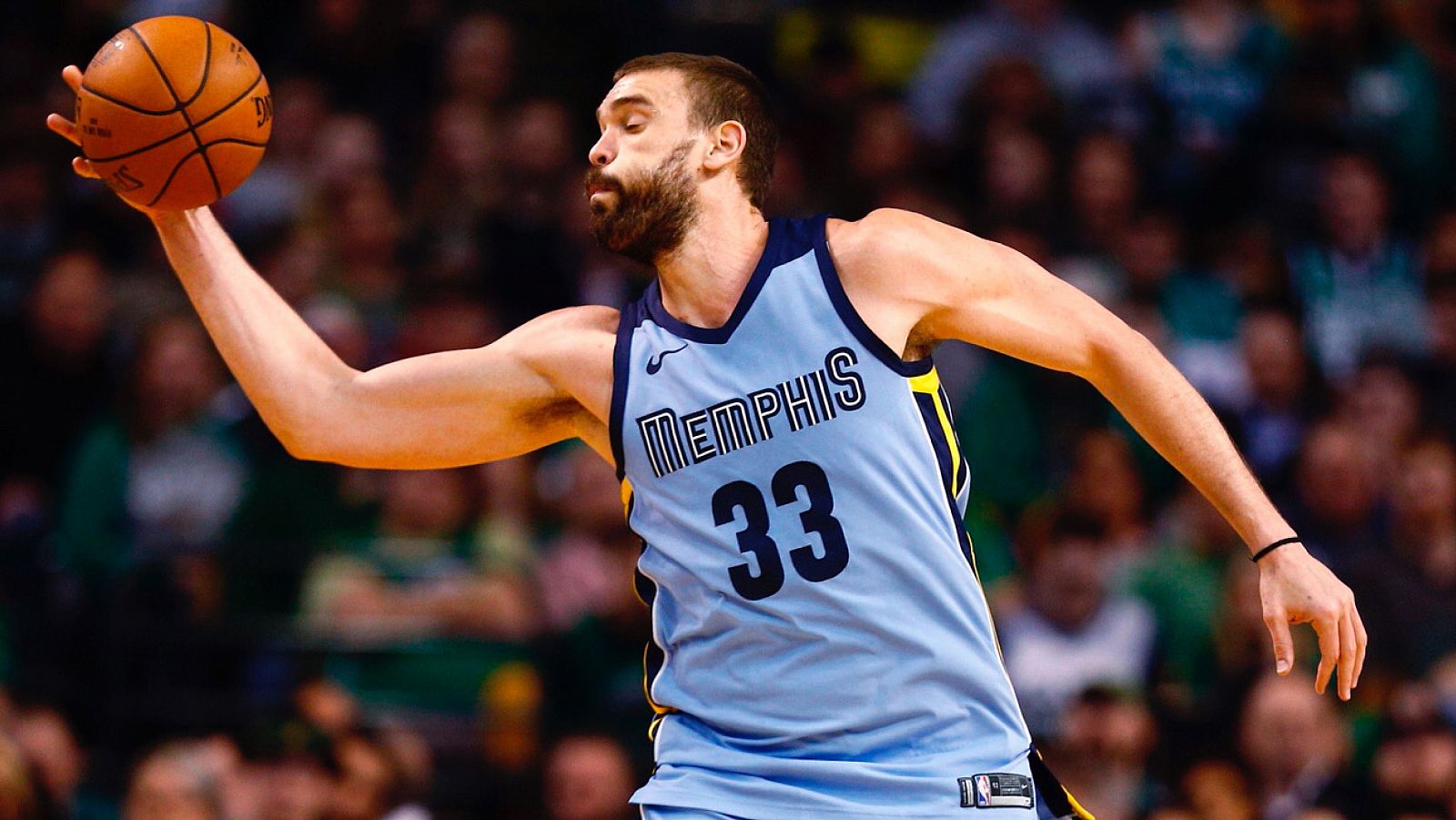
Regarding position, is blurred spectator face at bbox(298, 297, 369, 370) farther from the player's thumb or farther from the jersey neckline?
the player's thumb

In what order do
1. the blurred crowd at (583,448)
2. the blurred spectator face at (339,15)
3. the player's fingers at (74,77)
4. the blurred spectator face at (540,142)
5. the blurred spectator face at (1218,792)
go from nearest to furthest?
the player's fingers at (74,77), the blurred spectator face at (1218,792), the blurred crowd at (583,448), the blurred spectator face at (540,142), the blurred spectator face at (339,15)

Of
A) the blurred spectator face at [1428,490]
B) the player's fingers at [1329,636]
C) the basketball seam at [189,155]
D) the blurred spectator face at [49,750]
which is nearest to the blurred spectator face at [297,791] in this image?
the blurred spectator face at [49,750]

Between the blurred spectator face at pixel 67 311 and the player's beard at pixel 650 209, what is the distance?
561cm

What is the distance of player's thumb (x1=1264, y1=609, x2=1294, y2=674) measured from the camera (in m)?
3.99

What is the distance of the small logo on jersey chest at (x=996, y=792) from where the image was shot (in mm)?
4051

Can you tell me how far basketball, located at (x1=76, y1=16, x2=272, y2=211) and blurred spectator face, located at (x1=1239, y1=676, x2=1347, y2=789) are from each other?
176 inches

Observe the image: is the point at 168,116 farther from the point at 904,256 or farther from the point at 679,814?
the point at 679,814

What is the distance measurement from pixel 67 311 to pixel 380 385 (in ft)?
17.2

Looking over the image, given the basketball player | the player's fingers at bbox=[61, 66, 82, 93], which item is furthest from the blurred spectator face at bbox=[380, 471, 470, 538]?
the player's fingers at bbox=[61, 66, 82, 93]

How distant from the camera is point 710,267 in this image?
14.7ft

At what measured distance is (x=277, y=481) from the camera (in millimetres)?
8859

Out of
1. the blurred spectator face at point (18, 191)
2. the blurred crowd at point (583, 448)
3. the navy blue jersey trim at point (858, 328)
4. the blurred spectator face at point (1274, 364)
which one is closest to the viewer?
the navy blue jersey trim at point (858, 328)

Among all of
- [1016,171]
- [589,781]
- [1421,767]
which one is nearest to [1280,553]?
[1421,767]

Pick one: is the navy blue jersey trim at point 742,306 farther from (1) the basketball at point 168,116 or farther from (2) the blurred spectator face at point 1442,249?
(2) the blurred spectator face at point 1442,249
